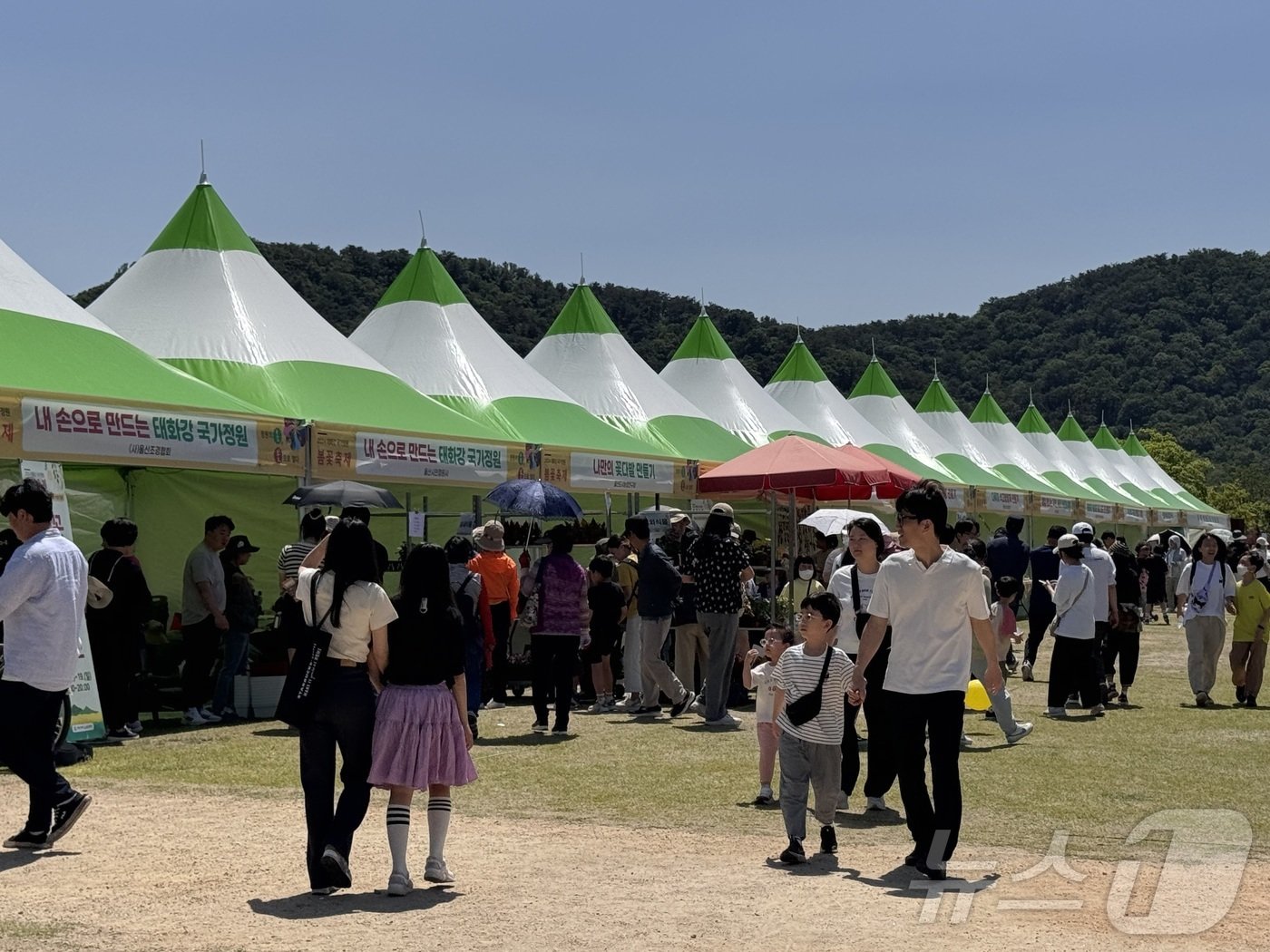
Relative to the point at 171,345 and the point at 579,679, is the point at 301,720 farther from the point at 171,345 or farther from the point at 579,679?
the point at 171,345

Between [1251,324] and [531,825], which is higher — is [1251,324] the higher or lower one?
the higher one

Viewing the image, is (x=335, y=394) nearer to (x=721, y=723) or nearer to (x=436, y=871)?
(x=721, y=723)

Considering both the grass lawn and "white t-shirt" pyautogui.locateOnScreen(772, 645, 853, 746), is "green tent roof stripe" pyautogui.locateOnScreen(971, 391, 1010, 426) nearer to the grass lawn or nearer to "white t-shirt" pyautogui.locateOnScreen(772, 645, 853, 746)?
the grass lawn

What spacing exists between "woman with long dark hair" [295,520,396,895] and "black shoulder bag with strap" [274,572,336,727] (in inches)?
0.4

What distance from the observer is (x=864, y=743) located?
10.7 meters

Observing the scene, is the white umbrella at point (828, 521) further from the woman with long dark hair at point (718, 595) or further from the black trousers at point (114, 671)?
the black trousers at point (114, 671)

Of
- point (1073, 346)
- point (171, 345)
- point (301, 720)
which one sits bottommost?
point (301, 720)

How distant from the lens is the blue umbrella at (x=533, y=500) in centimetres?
1480

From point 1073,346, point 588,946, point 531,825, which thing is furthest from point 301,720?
point 1073,346

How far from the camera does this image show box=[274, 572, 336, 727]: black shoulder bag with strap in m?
5.83

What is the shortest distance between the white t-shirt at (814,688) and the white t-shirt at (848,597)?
1.64m

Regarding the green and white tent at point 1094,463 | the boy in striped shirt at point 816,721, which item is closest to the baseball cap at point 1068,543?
the boy in striped shirt at point 816,721

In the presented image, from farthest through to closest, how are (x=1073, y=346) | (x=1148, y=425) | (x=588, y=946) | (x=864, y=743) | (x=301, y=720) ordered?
(x=1073, y=346) → (x=1148, y=425) → (x=864, y=743) → (x=301, y=720) → (x=588, y=946)

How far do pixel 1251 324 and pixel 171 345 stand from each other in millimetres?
105359
